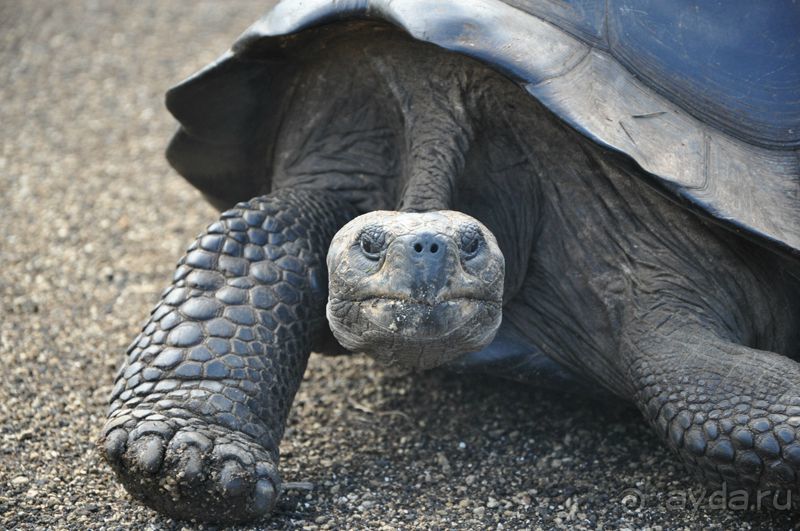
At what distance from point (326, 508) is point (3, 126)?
4574 mm

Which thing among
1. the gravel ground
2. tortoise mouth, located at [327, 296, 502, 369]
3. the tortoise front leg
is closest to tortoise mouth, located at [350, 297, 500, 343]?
tortoise mouth, located at [327, 296, 502, 369]

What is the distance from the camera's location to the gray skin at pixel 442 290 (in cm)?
276

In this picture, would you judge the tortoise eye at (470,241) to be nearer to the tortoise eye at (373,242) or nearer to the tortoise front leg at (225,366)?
the tortoise eye at (373,242)

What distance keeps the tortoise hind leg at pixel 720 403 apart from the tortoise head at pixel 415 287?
54 cm

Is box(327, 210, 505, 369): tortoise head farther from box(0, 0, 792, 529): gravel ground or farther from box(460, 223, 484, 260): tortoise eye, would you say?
box(0, 0, 792, 529): gravel ground

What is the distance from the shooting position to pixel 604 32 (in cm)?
322

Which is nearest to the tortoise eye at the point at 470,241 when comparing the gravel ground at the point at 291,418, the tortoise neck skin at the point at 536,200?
the tortoise neck skin at the point at 536,200

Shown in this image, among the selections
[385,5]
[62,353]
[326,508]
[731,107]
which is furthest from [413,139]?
[62,353]

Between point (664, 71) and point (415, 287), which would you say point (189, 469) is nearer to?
point (415, 287)

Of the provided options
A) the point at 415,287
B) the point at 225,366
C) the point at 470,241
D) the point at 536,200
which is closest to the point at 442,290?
the point at 415,287

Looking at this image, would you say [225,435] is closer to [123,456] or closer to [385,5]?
[123,456]

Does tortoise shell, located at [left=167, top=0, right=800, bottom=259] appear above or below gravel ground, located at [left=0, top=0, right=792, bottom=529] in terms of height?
above

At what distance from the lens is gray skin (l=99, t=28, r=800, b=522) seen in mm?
Answer: 2758

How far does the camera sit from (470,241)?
280 cm
